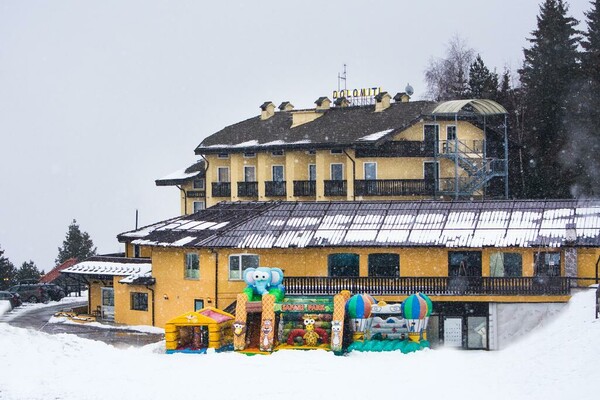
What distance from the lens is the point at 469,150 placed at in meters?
79.5

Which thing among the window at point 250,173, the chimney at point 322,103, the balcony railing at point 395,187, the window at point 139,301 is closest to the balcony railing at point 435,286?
the window at point 139,301

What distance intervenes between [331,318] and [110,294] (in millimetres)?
22933

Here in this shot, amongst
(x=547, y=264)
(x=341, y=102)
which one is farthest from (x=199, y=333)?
(x=341, y=102)

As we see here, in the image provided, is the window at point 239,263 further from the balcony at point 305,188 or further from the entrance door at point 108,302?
the balcony at point 305,188

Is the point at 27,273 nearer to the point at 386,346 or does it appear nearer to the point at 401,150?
the point at 401,150

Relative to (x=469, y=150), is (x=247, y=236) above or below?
below

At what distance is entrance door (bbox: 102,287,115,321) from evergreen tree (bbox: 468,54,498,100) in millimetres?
36265

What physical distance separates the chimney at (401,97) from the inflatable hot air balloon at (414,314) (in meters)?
39.0

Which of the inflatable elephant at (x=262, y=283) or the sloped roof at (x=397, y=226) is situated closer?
the inflatable elephant at (x=262, y=283)

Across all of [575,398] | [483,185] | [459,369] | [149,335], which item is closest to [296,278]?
[149,335]

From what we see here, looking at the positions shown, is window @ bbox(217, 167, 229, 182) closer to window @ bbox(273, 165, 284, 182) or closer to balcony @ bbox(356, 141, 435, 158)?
window @ bbox(273, 165, 284, 182)

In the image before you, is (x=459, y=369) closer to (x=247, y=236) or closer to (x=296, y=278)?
(x=296, y=278)

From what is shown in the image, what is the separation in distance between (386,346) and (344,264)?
9512 mm

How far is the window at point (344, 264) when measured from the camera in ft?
190
